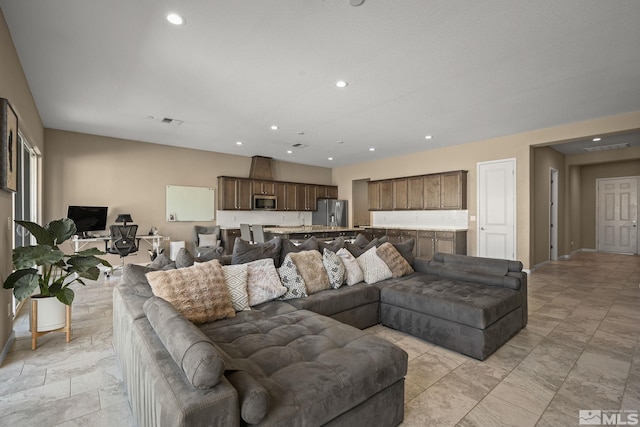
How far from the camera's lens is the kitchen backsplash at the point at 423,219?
712 centimetres

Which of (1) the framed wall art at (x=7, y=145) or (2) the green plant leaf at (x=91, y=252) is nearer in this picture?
(1) the framed wall art at (x=7, y=145)

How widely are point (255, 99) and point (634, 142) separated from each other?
855 centimetres

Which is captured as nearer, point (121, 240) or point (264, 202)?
point (121, 240)

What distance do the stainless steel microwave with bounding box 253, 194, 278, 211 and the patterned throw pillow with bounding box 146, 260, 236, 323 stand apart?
19.7ft

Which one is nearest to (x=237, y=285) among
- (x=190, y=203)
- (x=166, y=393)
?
(x=166, y=393)

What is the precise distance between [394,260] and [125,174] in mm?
6053

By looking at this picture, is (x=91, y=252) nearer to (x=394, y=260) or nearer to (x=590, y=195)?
(x=394, y=260)

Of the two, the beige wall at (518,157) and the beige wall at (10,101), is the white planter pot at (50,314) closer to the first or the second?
the beige wall at (10,101)

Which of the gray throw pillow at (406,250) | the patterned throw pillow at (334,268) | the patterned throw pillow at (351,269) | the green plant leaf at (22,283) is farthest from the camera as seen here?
the gray throw pillow at (406,250)

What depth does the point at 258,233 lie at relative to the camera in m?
6.26

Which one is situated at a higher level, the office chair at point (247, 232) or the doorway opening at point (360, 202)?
the doorway opening at point (360, 202)

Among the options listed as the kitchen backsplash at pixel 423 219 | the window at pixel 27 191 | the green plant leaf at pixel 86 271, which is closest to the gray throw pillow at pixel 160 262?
the green plant leaf at pixel 86 271

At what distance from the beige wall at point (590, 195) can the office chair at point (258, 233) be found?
983 cm

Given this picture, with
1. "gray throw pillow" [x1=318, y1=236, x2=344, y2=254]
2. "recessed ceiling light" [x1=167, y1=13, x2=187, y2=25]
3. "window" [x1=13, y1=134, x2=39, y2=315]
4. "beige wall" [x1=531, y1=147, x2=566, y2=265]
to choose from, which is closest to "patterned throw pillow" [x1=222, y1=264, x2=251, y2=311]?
"gray throw pillow" [x1=318, y1=236, x2=344, y2=254]
